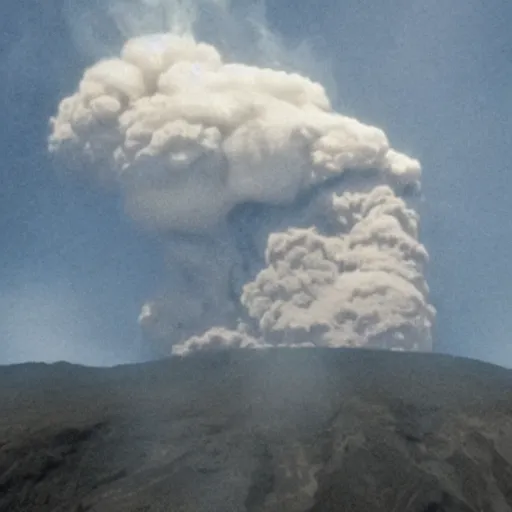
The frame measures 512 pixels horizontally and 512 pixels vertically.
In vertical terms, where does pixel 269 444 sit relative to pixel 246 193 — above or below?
below

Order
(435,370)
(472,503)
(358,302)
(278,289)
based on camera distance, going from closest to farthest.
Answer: (472,503) < (435,370) < (358,302) < (278,289)

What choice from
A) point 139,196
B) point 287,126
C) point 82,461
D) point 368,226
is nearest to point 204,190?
point 139,196

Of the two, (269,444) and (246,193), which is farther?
(246,193)

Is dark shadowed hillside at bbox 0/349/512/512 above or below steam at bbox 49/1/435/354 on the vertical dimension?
below

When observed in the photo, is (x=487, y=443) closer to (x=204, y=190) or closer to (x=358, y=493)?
(x=358, y=493)
